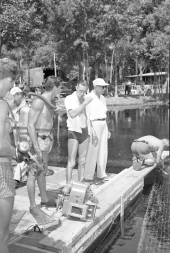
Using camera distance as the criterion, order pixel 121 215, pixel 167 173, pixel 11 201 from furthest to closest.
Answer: pixel 167 173
pixel 121 215
pixel 11 201

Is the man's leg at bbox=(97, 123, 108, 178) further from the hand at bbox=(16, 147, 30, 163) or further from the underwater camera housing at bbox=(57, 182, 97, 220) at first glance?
the hand at bbox=(16, 147, 30, 163)

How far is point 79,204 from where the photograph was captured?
3.98 meters

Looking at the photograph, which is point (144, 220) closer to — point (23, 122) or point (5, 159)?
point (23, 122)

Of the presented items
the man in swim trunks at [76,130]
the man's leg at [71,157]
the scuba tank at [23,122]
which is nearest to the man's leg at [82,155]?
the man in swim trunks at [76,130]

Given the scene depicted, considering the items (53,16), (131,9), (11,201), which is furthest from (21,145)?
(131,9)

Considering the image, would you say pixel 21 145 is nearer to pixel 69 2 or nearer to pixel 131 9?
pixel 69 2

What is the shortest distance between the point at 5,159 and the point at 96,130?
3435 mm

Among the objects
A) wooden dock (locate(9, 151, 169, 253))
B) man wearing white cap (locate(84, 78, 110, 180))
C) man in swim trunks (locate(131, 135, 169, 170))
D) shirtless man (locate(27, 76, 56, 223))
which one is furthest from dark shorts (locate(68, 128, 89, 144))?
man in swim trunks (locate(131, 135, 169, 170))

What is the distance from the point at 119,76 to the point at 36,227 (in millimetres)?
46906

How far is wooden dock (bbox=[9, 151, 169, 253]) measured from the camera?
346 centimetres

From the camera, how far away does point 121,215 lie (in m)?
4.75

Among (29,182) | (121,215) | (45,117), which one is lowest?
(121,215)

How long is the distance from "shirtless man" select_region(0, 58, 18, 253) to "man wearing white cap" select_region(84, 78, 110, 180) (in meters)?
3.27

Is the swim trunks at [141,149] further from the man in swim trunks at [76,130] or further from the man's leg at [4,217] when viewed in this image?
the man's leg at [4,217]
